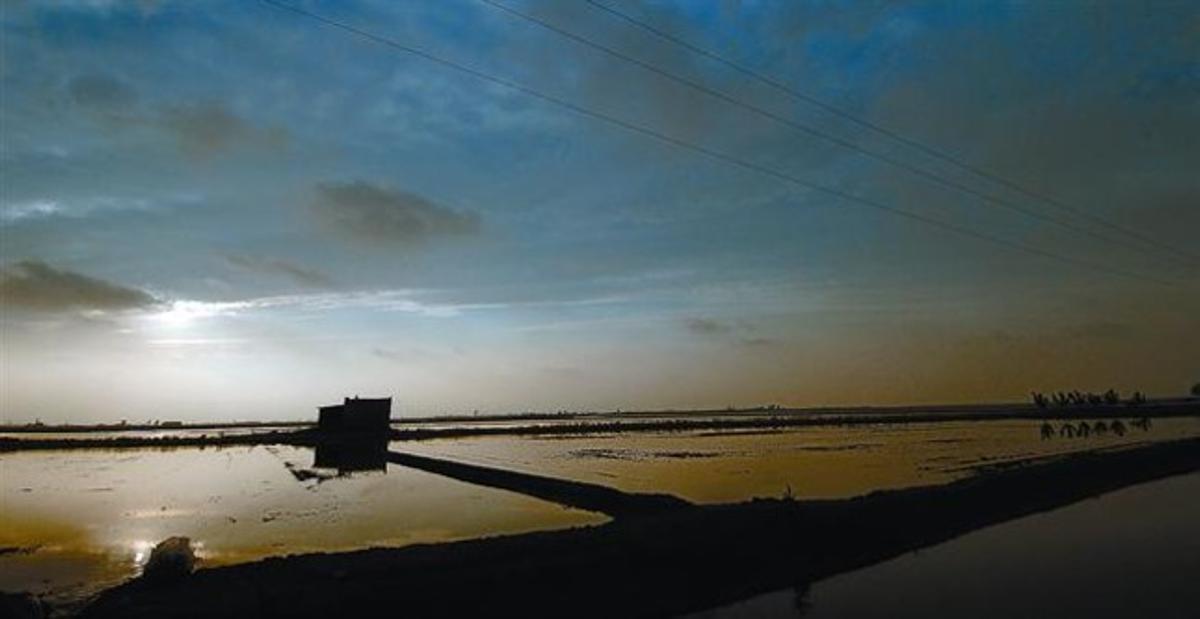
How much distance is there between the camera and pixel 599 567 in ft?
50.3

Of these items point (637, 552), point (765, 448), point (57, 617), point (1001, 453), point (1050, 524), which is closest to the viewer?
point (57, 617)

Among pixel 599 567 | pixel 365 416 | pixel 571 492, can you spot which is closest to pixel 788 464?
pixel 571 492

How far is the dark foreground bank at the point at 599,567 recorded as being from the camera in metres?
12.6

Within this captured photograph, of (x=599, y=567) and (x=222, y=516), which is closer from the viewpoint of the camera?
(x=599, y=567)

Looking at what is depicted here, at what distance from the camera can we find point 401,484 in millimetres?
36656

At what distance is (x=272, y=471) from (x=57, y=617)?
3553cm

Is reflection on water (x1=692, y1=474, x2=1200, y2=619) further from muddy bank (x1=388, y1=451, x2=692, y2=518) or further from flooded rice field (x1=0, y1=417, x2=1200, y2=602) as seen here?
flooded rice field (x1=0, y1=417, x2=1200, y2=602)

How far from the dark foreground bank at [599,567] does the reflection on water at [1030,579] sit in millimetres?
976

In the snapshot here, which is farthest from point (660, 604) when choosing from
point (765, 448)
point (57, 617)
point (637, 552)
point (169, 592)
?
point (765, 448)

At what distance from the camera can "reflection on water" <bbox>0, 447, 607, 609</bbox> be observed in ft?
61.2

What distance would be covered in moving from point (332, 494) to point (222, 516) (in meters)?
5.97

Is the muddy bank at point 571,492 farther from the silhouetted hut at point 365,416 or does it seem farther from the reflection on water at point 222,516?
the silhouetted hut at point 365,416

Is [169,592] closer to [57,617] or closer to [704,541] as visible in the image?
[57,617]

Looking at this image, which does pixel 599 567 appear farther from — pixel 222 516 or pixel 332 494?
pixel 332 494
